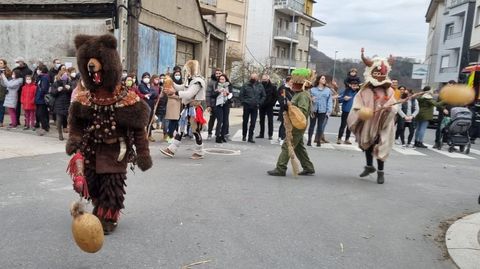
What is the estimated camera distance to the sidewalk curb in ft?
14.0

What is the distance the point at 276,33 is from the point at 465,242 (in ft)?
159

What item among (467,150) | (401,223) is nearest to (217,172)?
(401,223)

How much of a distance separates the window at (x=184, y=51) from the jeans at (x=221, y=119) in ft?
28.4

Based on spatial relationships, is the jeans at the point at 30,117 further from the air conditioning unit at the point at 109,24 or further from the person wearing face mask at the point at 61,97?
the air conditioning unit at the point at 109,24

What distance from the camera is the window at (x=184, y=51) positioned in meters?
20.3

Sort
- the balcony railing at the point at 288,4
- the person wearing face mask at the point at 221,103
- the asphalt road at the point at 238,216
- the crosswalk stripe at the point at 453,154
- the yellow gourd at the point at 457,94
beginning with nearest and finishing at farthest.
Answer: the asphalt road at the point at 238,216 → the yellow gourd at the point at 457,94 → the person wearing face mask at the point at 221,103 → the crosswalk stripe at the point at 453,154 → the balcony railing at the point at 288,4

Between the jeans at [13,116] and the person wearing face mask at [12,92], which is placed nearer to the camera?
the person wearing face mask at [12,92]

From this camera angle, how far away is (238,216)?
5449 mm

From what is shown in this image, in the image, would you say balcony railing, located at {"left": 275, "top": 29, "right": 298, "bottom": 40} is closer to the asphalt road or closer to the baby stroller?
the baby stroller

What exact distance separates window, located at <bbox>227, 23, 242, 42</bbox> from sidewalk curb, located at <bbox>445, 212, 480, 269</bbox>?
Result: 42202 millimetres

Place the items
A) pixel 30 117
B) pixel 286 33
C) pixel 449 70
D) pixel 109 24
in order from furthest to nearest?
pixel 286 33
pixel 449 70
pixel 109 24
pixel 30 117

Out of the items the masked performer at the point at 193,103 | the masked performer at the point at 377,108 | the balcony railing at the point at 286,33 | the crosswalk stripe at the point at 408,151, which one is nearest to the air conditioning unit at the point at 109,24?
the masked performer at the point at 193,103

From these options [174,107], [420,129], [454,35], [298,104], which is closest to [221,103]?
[174,107]

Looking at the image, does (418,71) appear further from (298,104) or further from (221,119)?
(298,104)
